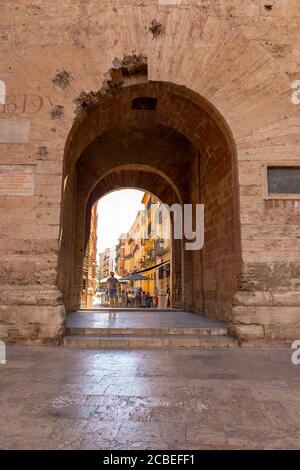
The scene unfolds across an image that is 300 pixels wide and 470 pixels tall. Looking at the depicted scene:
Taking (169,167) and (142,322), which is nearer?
(142,322)

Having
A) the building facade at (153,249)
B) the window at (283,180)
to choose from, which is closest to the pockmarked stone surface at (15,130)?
the window at (283,180)

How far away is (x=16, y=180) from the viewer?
5363mm

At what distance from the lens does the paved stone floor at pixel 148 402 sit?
1.91 m

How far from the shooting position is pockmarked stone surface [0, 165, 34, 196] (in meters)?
5.34

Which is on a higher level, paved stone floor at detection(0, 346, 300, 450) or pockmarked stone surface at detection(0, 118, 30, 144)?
pockmarked stone surface at detection(0, 118, 30, 144)

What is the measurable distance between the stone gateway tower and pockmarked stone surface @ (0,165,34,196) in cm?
2

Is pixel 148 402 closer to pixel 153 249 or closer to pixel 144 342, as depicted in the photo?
pixel 144 342

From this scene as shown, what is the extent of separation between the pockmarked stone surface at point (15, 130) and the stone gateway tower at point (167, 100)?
0.02 m

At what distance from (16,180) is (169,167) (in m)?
6.02

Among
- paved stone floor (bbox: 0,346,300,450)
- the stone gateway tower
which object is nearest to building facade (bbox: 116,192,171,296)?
the stone gateway tower

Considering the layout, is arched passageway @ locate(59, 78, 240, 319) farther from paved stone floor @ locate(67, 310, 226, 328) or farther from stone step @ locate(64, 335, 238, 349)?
stone step @ locate(64, 335, 238, 349)

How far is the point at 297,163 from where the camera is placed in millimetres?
5395

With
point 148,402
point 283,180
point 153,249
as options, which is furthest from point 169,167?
point 153,249

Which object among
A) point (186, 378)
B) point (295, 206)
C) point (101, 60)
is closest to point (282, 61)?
point (295, 206)
